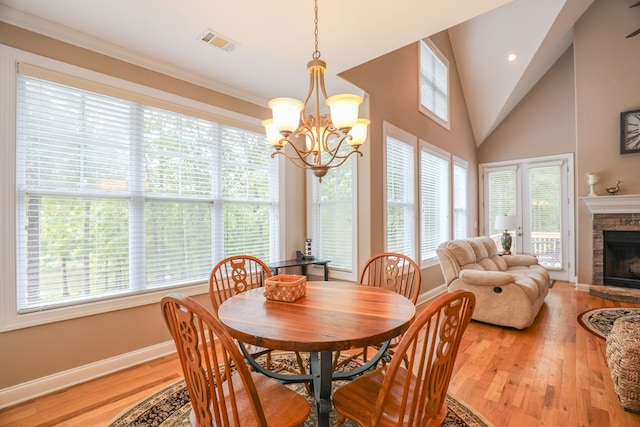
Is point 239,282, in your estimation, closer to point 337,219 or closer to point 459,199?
point 337,219

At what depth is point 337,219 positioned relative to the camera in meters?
3.77

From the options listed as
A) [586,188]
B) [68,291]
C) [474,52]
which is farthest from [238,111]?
[586,188]

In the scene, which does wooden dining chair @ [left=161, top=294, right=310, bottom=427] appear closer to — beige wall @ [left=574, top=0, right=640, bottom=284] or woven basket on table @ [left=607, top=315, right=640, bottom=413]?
woven basket on table @ [left=607, top=315, right=640, bottom=413]

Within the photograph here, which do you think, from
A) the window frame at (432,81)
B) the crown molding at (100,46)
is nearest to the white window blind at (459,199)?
the window frame at (432,81)

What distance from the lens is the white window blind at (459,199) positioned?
18.9 feet

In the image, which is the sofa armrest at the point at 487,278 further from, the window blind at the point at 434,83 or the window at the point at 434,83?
the window blind at the point at 434,83

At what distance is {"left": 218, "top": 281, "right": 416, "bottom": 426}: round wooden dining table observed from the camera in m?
1.20

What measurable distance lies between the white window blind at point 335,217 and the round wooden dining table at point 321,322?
1700 millimetres

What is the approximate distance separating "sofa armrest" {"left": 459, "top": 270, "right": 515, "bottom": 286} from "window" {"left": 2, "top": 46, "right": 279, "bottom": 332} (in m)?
2.60

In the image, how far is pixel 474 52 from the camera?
5.65 m

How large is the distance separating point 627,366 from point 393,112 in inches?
128

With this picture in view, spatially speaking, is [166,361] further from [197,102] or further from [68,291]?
[197,102]

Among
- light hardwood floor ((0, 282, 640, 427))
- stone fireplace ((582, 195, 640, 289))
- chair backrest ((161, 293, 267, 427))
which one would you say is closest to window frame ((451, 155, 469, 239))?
stone fireplace ((582, 195, 640, 289))

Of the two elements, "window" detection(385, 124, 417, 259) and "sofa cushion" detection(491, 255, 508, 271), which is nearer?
"window" detection(385, 124, 417, 259)
